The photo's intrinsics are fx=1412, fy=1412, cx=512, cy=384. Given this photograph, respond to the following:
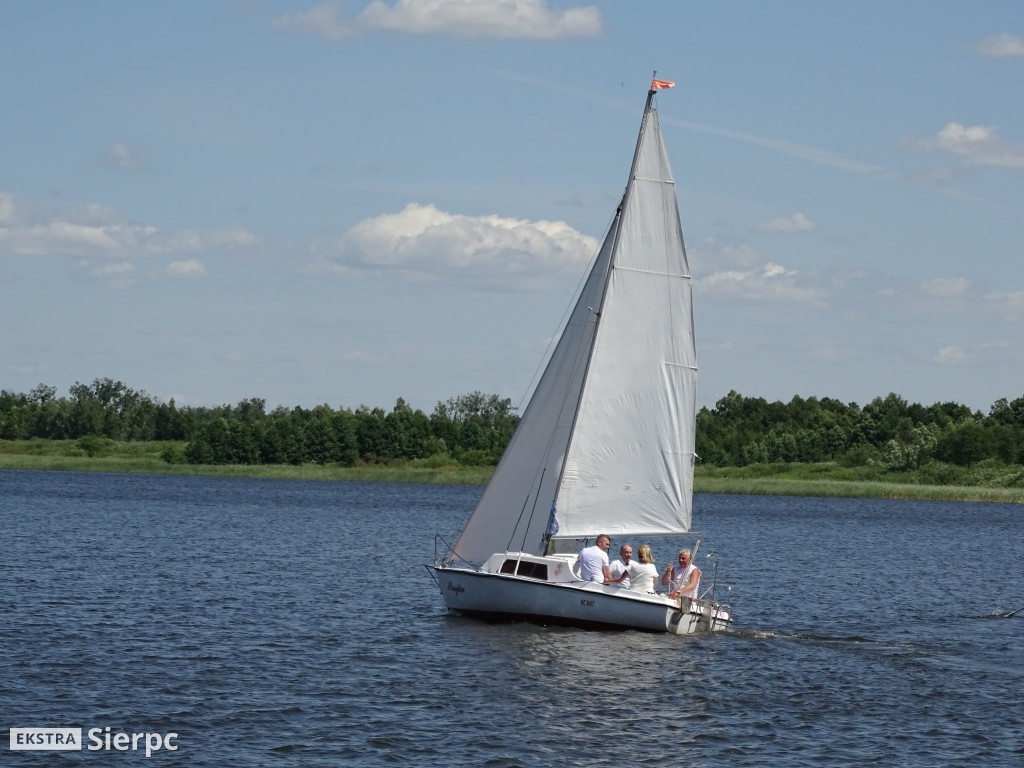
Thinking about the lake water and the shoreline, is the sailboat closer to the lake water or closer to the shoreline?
the lake water

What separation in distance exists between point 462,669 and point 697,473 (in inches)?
4288

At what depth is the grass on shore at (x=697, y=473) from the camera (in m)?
110

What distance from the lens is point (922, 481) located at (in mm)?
122125

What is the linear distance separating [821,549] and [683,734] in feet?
149

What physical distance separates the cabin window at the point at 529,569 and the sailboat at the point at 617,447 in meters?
0.02

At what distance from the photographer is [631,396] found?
34.5 metres

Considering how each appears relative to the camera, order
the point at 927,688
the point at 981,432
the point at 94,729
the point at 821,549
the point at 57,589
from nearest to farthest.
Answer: the point at 94,729
the point at 927,688
the point at 57,589
the point at 821,549
the point at 981,432

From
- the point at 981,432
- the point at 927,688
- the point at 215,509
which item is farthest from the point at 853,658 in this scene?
the point at 981,432

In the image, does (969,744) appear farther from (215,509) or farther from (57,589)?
(215,509)

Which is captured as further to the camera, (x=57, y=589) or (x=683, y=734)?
(x=57, y=589)

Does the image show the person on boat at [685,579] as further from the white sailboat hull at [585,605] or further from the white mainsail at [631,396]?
the white mainsail at [631,396]

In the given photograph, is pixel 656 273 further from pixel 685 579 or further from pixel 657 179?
pixel 685 579

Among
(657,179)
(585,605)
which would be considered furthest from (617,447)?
(657,179)

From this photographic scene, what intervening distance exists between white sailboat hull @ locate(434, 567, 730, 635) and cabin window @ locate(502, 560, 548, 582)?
0.28 meters
